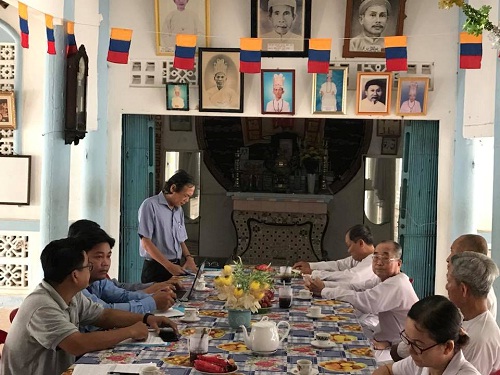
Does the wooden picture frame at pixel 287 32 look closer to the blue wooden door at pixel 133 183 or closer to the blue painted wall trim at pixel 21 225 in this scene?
the blue wooden door at pixel 133 183

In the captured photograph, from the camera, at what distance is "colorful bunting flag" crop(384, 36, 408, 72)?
8.15m

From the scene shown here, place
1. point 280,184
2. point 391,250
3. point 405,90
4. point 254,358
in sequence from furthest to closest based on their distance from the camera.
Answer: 1. point 280,184
2. point 405,90
3. point 391,250
4. point 254,358

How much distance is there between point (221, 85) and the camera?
9.10m

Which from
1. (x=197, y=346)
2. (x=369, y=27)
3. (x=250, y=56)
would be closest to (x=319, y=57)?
(x=250, y=56)

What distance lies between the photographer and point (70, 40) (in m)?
7.88

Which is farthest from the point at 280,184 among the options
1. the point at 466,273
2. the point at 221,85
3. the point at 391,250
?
the point at 466,273

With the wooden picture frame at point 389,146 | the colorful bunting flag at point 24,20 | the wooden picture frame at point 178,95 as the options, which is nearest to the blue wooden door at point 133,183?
the wooden picture frame at point 178,95

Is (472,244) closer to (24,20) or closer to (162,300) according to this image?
(162,300)

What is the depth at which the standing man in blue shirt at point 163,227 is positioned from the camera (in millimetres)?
7262

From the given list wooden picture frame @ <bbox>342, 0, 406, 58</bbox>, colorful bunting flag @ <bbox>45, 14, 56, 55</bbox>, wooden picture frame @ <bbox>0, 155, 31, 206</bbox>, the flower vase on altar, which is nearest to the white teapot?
colorful bunting flag @ <bbox>45, 14, 56, 55</bbox>

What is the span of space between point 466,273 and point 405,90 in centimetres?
516

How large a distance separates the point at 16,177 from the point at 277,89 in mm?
3142

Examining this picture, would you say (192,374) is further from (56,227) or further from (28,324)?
(56,227)

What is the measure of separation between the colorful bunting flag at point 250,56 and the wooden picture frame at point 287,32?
73cm
